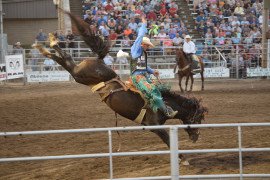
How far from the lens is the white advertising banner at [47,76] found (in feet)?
82.0

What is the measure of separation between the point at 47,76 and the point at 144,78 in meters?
16.0

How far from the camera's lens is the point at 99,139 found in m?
11.3

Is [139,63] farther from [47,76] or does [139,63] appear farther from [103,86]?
[47,76]

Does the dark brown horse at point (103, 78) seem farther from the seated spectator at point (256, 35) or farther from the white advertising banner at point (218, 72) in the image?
the seated spectator at point (256, 35)

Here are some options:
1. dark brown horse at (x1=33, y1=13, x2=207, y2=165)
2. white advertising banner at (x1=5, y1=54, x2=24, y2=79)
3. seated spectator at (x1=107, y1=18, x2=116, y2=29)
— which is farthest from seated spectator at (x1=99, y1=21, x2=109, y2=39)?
dark brown horse at (x1=33, y1=13, x2=207, y2=165)

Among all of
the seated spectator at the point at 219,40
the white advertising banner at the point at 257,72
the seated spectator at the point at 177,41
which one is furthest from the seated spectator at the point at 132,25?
the white advertising banner at the point at 257,72

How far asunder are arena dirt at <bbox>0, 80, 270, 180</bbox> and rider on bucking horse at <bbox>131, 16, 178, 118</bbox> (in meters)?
0.85

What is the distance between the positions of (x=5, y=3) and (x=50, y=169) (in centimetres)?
2539

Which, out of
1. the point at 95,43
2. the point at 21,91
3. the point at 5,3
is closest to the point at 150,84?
the point at 95,43

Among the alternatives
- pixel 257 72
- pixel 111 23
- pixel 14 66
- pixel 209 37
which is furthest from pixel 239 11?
pixel 14 66

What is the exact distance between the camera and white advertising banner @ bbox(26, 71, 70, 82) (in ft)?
82.0

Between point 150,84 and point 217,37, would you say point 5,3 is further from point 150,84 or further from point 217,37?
point 150,84

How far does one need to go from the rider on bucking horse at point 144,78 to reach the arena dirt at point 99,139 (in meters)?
0.85

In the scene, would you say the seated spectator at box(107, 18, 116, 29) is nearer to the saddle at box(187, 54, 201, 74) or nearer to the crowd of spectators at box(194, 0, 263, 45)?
the crowd of spectators at box(194, 0, 263, 45)
